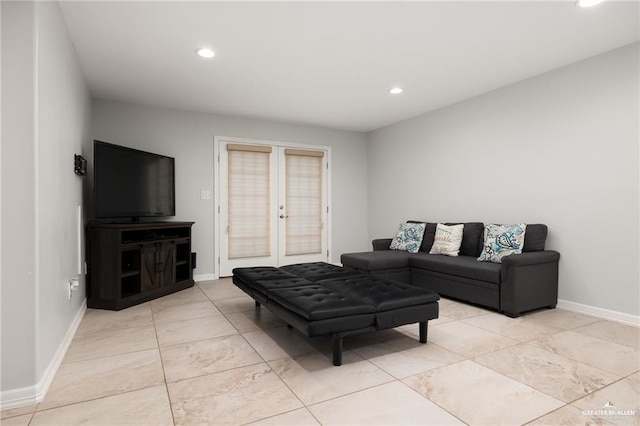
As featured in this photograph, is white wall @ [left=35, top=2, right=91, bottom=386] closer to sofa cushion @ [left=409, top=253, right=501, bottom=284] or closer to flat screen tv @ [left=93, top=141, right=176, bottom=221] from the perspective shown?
flat screen tv @ [left=93, top=141, right=176, bottom=221]

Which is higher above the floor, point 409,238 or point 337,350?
point 409,238

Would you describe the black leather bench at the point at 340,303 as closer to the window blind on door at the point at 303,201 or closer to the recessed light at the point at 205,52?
the recessed light at the point at 205,52

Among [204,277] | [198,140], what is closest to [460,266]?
[204,277]

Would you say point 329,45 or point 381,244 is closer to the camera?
point 329,45

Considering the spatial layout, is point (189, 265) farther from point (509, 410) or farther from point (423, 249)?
point (509, 410)

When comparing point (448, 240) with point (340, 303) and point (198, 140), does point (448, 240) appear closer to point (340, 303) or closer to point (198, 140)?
point (340, 303)

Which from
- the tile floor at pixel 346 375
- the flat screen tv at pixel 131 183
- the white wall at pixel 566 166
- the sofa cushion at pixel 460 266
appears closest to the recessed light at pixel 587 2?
the white wall at pixel 566 166

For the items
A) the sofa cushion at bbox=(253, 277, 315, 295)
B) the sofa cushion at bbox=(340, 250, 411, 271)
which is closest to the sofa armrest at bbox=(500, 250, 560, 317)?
the sofa cushion at bbox=(340, 250, 411, 271)

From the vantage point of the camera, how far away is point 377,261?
420cm

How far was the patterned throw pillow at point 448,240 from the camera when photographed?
4.32 metres

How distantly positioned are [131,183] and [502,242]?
13.8ft

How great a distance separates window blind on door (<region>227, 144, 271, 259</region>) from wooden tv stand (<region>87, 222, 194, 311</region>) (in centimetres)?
94

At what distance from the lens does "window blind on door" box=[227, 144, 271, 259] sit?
5.43 m

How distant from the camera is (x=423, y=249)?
191 inches
